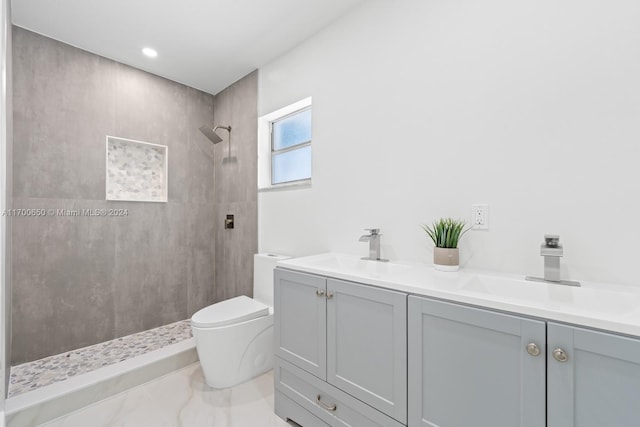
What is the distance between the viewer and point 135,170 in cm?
262

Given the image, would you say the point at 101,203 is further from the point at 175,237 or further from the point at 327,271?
the point at 327,271

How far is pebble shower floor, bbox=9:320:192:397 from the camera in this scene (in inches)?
69.8

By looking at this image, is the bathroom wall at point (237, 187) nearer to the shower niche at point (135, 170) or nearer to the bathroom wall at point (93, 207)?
the bathroom wall at point (93, 207)

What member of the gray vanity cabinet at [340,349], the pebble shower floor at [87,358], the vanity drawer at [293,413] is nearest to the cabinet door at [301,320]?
the gray vanity cabinet at [340,349]

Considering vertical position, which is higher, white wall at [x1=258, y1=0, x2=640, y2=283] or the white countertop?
white wall at [x1=258, y1=0, x2=640, y2=283]

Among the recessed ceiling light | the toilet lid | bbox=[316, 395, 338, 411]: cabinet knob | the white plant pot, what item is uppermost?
the recessed ceiling light

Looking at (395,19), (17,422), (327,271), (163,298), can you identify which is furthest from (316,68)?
(17,422)

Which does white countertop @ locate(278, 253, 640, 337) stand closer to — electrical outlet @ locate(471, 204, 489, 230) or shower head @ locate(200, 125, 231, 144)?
electrical outlet @ locate(471, 204, 489, 230)

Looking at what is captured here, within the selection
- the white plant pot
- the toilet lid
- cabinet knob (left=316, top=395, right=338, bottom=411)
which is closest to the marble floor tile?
cabinet knob (left=316, top=395, right=338, bottom=411)

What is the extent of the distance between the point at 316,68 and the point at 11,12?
2.06 m

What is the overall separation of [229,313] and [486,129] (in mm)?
1854

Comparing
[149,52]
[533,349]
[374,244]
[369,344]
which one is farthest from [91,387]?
[149,52]

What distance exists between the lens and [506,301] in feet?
2.77

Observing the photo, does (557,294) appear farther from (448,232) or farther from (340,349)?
(340,349)
